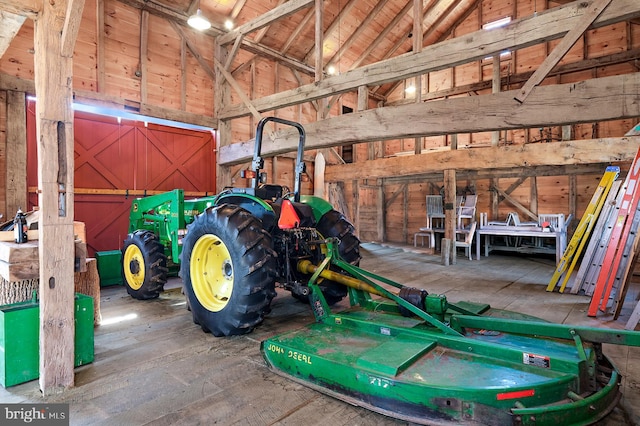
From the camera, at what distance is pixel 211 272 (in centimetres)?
354

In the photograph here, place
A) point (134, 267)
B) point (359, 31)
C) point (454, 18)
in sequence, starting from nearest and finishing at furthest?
point (134, 267)
point (359, 31)
point (454, 18)

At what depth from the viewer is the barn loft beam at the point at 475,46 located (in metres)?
3.54

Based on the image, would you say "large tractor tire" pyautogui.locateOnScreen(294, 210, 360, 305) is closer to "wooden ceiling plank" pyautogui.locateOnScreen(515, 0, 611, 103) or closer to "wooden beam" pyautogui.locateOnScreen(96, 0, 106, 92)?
"wooden ceiling plank" pyautogui.locateOnScreen(515, 0, 611, 103)

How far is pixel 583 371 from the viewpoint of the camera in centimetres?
179

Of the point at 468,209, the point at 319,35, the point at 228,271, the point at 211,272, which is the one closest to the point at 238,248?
the point at 228,271

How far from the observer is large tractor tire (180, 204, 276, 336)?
9.43ft

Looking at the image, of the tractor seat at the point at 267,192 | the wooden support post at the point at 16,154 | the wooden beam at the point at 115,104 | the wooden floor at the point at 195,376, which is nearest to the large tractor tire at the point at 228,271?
the wooden floor at the point at 195,376

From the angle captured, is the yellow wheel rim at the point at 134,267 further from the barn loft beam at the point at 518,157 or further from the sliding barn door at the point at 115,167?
the barn loft beam at the point at 518,157

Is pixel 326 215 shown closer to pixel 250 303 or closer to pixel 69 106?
pixel 250 303

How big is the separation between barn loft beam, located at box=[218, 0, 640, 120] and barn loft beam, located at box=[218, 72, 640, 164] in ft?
1.50

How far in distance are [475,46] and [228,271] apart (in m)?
3.82

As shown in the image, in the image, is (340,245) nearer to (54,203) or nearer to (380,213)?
(54,203)

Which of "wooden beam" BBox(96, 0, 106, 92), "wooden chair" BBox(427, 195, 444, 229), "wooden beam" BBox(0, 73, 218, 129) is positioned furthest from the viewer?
"wooden chair" BBox(427, 195, 444, 229)
